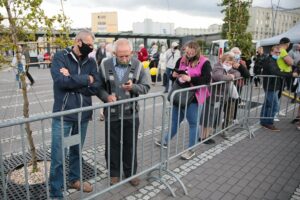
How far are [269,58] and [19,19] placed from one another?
17.2 feet

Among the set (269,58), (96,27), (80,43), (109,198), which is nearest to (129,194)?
(109,198)

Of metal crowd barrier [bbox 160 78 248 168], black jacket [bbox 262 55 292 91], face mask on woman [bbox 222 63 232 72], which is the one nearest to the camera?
metal crowd barrier [bbox 160 78 248 168]

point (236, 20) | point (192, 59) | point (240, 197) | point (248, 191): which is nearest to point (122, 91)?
point (192, 59)

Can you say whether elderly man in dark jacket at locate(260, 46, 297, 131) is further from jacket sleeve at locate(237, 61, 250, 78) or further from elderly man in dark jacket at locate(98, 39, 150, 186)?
elderly man in dark jacket at locate(98, 39, 150, 186)

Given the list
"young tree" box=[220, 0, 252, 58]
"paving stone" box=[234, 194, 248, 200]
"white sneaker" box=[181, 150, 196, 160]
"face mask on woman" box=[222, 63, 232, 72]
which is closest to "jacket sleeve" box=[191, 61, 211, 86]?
"face mask on woman" box=[222, 63, 232, 72]

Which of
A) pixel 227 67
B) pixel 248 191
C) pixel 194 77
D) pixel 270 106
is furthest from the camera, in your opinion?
pixel 270 106

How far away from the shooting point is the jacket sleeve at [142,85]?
3.32 metres

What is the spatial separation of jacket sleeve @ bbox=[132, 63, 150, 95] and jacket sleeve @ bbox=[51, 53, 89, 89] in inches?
25.0

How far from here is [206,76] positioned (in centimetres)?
430

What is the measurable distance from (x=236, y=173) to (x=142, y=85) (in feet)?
6.69

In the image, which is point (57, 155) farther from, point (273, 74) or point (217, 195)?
point (273, 74)

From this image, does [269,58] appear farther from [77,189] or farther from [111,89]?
[77,189]

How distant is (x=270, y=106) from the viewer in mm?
6066

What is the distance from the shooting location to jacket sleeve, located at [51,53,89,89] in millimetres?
2842
